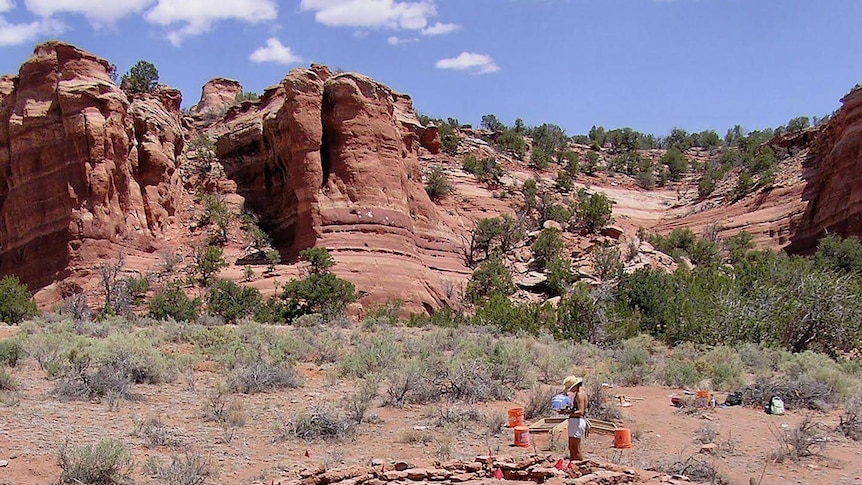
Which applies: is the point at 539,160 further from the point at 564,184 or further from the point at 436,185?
the point at 436,185

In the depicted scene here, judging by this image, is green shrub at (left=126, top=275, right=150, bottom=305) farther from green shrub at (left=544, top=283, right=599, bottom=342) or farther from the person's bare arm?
the person's bare arm

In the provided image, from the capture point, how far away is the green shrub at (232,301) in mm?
27812

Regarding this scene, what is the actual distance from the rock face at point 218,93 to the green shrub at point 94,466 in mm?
54775

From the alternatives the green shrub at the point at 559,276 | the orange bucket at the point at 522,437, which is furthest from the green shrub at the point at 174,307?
the orange bucket at the point at 522,437

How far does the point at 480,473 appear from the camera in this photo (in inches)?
344

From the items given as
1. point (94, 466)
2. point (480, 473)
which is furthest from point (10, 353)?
point (480, 473)

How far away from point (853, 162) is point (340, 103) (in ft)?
90.1

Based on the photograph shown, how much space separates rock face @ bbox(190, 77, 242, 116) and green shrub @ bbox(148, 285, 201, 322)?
35097mm

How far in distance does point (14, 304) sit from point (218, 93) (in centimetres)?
4055

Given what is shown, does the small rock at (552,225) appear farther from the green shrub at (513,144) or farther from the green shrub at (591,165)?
the green shrub at (591,165)

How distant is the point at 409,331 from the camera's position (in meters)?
24.5

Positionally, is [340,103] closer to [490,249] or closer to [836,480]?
[490,249]

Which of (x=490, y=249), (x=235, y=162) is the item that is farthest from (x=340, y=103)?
(x=490, y=249)

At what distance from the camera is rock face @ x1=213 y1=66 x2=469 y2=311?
1296 inches
